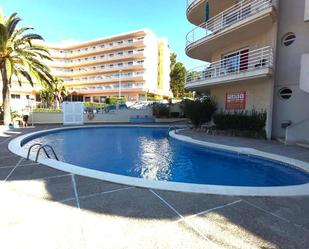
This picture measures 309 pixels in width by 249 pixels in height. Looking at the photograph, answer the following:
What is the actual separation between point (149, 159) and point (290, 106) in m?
8.68

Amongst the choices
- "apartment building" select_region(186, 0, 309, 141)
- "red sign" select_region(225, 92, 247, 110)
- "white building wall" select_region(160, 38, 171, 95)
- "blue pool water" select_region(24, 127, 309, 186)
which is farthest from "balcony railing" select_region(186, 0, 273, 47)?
"white building wall" select_region(160, 38, 171, 95)

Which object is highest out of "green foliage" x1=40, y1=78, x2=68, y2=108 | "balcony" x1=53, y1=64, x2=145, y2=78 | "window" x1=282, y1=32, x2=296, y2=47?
"balcony" x1=53, y1=64, x2=145, y2=78

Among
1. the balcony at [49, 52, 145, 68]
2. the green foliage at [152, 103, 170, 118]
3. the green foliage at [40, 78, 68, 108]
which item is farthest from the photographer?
the balcony at [49, 52, 145, 68]

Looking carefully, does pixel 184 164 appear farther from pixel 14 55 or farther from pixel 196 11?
pixel 14 55

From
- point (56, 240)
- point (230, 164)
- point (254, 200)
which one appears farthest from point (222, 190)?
point (230, 164)

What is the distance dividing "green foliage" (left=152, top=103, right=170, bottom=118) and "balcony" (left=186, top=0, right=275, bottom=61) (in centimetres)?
941

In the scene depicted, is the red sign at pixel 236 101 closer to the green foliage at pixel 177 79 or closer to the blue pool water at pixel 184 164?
the blue pool water at pixel 184 164

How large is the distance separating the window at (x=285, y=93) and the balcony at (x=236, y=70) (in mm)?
1234

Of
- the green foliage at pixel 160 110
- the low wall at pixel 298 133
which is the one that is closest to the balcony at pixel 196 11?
the green foliage at pixel 160 110

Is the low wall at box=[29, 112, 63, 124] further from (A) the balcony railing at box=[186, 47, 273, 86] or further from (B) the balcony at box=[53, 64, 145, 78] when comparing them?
(B) the balcony at box=[53, 64, 145, 78]

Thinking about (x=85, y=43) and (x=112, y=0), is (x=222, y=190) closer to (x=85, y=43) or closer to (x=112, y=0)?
(x=112, y=0)

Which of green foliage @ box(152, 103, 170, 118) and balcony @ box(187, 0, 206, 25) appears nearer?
balcony @ box(187, 0, 206, 25)

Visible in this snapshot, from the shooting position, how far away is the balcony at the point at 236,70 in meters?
14.3

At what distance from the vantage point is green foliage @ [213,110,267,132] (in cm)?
1523
